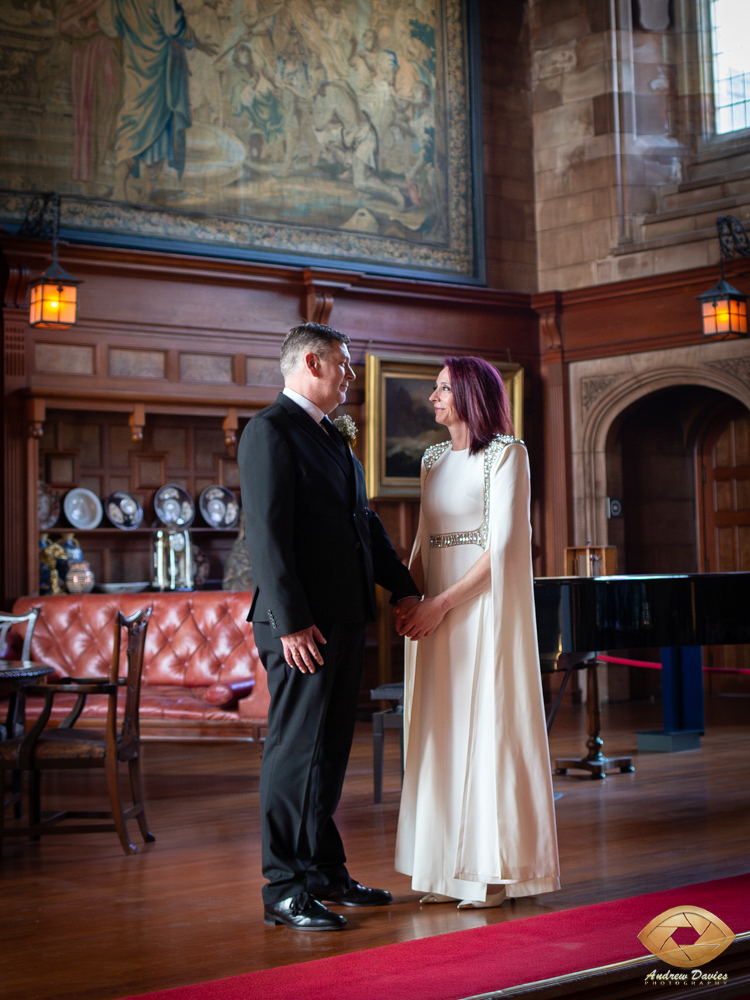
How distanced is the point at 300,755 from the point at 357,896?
55 centimetres

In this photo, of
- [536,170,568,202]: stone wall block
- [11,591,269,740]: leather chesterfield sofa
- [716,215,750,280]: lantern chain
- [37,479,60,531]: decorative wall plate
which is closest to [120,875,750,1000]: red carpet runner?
[11,591,269,740]: leather chesterfield sofa

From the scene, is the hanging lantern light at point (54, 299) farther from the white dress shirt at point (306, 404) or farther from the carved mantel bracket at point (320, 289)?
the white dress shirt at point (306, 404)

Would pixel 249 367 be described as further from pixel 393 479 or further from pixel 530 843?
pixel 530 843

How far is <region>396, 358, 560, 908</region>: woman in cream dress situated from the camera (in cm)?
328

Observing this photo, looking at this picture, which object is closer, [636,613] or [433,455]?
[433,455]

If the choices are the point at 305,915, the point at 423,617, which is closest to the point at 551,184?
the point at 423,617

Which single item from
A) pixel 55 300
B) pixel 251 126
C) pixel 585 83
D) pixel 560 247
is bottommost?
pixel 55 300

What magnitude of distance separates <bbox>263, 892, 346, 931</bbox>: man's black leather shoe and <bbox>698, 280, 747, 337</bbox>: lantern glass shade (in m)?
5.56

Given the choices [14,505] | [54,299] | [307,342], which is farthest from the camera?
[14,505]

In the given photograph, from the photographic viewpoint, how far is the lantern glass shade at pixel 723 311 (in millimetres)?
7621

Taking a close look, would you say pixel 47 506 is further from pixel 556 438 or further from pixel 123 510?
pixel 556 438

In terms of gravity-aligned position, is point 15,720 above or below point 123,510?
below

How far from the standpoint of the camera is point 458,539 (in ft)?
11.4

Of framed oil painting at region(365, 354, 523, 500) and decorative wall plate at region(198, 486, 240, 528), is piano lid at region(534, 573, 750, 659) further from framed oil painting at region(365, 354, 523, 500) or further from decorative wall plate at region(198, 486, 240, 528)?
decorative wall plate at region(198, 486, 240, 528)
